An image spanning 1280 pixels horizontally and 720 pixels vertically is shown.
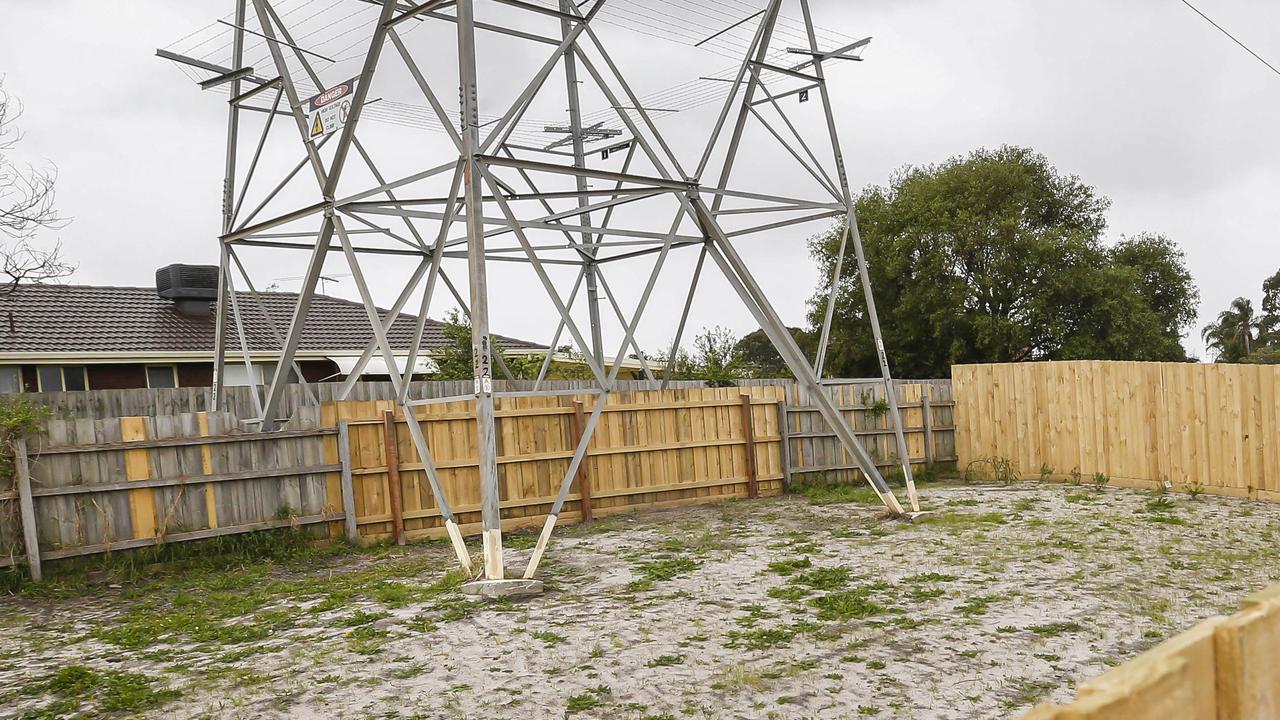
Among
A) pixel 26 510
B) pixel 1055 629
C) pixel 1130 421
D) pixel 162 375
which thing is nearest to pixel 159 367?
pixel 162 375

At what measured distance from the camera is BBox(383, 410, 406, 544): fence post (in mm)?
11984

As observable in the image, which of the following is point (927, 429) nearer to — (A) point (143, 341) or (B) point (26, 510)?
(B) point (26, 510)

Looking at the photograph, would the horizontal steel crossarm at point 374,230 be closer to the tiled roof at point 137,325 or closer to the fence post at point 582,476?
the fence post at point 582,476

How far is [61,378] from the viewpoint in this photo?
21344 mm

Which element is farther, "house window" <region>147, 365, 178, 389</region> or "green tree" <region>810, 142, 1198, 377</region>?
"green tree" <region>810, 142, 1198, 377</region>

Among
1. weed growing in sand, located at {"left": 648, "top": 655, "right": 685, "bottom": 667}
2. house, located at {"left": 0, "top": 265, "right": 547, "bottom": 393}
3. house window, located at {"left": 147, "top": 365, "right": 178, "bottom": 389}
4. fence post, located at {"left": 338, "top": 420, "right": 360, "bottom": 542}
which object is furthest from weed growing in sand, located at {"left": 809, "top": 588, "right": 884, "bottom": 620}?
house window, located at {"left": 147, "top": 365, "right": 178, "bottom": 389}

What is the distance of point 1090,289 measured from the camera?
3378 centimetres

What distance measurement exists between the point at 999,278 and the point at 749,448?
22.5 metres

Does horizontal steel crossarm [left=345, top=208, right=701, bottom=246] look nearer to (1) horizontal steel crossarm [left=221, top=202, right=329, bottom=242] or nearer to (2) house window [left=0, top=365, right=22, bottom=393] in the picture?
(1) horizontal steel crossarm [left=221, top=202, right=329, bottom=242]

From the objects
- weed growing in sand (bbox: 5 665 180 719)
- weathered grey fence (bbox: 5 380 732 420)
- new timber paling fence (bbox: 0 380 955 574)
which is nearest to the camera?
weed growing in sand (bbox: 5 665 180 719)

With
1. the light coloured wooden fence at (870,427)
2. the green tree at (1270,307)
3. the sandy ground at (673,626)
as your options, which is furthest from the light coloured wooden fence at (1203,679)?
the green tree at (1270,307)

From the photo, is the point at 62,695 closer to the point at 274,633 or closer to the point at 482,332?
the point at 274,633

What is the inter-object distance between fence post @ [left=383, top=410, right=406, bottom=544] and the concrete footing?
10.6 ft

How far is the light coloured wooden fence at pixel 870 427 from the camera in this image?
16.3 metres
